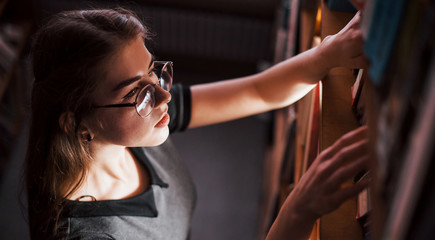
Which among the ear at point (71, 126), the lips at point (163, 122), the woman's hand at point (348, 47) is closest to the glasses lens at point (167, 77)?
the lips at point (163, 122)

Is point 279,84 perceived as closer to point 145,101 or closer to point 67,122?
point 145,101

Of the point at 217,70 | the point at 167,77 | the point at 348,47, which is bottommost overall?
the point at 217,70

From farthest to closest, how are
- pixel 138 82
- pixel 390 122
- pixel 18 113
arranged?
pixel 18 113, pixel 138 82, pixel 390 122

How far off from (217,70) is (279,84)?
Result: 7.09ft

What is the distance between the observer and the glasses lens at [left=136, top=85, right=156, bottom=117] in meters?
0.91

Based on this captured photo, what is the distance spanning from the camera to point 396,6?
445 mm

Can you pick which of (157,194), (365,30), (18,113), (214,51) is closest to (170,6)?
(214,51)

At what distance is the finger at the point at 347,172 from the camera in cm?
59

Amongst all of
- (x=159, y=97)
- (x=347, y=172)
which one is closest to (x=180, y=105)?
(x=159, y=97)

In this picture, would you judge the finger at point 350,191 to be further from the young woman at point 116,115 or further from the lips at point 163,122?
the lips at point 163,122

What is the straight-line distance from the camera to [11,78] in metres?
2.57

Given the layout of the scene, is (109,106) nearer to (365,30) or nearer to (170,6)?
(365,30)

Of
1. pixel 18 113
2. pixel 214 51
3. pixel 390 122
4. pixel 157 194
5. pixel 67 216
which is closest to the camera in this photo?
pixel 390 122

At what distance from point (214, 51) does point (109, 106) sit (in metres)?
2.14
